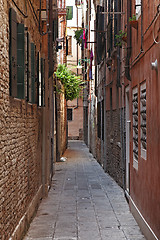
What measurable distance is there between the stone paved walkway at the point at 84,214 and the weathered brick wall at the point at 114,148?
374mm

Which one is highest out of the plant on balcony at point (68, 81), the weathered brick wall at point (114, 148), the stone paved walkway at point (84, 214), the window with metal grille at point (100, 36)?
the window with metal grille at point (100, 36)

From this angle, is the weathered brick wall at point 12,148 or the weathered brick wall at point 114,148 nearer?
the weathered brick wall at point 12,148

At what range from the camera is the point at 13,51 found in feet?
19.7

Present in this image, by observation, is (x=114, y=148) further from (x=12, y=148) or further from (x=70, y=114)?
(x=70, y=114)

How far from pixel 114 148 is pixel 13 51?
8396 mm

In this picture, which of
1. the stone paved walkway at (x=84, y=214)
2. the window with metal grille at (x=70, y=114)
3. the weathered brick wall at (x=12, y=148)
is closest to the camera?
the weathered brick wall at (x=12, y=148)

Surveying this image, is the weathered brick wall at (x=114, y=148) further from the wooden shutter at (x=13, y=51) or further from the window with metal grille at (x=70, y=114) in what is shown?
the window with metal grille at (x=70, y=114)

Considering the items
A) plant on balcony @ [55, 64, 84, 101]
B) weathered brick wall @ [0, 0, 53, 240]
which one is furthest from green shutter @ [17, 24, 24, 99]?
plant on balcony @ [55, 64, 84, 101]

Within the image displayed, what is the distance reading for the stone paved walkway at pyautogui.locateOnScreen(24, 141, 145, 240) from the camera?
728 cm

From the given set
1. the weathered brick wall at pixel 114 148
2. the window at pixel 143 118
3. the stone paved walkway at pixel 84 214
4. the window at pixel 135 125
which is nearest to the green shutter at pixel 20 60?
the window at pixel 143 118

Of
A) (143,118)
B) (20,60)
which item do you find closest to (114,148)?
(143,118)

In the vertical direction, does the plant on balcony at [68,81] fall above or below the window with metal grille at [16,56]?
above

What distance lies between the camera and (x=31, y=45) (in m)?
8.18

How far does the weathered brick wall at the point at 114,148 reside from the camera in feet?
41.3
